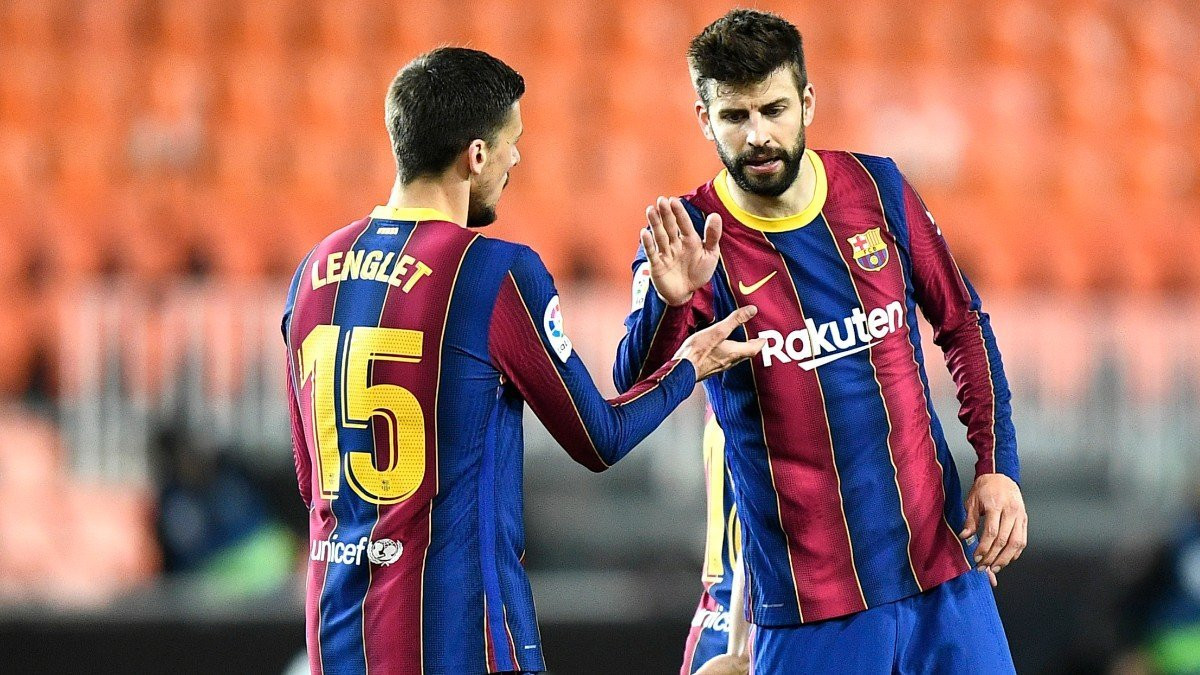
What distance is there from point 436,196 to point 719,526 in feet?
3.99

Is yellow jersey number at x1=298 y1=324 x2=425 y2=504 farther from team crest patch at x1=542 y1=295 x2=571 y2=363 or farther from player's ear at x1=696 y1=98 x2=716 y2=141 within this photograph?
player's ear at x1=696 y1=98 x2=716 y2=141

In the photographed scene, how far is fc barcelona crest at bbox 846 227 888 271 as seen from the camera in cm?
297

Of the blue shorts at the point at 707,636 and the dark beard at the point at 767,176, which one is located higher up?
the dark beard at the point at 767,176

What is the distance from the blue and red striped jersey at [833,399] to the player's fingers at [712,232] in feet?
0.34

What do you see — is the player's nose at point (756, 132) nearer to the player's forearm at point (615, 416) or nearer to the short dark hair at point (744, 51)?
the short dark hair at point (744, 51)

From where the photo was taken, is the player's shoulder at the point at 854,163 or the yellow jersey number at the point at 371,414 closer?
the yellow jersey number at the point at 371,414

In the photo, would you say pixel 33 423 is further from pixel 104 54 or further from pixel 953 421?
pixel 953 421

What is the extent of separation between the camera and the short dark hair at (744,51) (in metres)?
2.89

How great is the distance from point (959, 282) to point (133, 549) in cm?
460

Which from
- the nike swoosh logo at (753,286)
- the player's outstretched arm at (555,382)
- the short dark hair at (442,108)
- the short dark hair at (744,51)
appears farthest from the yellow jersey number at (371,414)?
the short dark hair at (744,51)

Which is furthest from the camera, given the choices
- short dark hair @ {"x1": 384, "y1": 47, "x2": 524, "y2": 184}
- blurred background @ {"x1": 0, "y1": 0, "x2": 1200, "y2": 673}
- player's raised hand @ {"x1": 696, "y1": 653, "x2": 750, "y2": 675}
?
blurred background @ {"x1": 0, "y1": 0, "x2": 1200, "y2": 673}

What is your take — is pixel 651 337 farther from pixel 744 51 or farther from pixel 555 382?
pixel 744 51

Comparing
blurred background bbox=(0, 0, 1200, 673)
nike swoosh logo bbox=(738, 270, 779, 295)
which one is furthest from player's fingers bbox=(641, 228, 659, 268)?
blurred background bbox=(0, 0, 1200, 673)

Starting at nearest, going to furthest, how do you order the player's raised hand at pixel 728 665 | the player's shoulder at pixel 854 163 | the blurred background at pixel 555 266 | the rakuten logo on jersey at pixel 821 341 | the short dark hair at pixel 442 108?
1. the short dark hair at pixel 442 108
2. the rakuten logo on jersey at pixel 821 341
3. the player's shoulder at pixel 854 163
4. the player's raised hand at pixel 728 665
5. the blurred background at pixel 555 266
